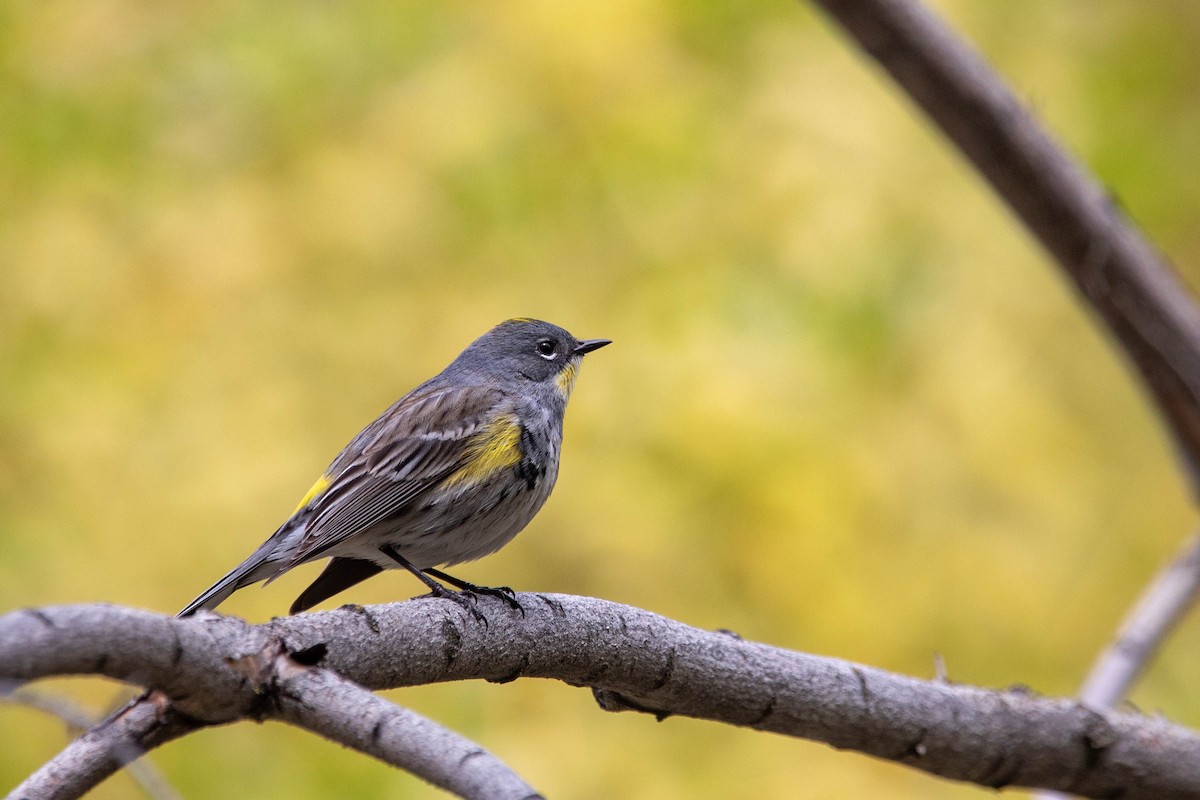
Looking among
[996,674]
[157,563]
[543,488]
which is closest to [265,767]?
[157,563]

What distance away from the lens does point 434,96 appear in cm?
670

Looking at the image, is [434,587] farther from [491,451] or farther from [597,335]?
[597,335]

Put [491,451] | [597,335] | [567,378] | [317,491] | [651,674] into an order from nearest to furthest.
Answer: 1. [651,674]
2. [491,451]
3. [317,491]
4. [567,378]
5. [597,335]

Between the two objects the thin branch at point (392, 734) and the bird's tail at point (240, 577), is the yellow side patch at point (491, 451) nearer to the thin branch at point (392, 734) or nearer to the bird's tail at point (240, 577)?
the bird's tail at point (240, 577)

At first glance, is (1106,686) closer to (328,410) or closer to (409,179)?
(328,410)

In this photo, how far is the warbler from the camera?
4121 mm

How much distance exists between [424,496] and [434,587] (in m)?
0.48

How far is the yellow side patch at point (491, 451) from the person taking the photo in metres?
4.28

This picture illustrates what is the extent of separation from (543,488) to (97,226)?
3.30m

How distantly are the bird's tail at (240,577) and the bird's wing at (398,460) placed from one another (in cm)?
10

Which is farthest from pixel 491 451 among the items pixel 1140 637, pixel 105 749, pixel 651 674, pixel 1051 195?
pixel 1140 637

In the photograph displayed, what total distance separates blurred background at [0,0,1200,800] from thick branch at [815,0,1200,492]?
1.29 metres

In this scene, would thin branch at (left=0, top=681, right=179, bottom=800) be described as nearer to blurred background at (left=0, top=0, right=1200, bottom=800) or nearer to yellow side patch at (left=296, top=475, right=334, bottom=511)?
yellow side patch at (left=296, top=475, right=334, bottom=511)

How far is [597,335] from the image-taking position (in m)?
6.43
